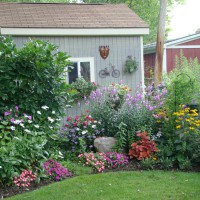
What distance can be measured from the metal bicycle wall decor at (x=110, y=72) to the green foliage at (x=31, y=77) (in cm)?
375

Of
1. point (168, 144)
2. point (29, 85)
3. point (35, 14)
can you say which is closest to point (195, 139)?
point (168, 144)

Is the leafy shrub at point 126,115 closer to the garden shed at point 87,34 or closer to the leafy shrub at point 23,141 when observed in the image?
the leafy shrub at point 23,141

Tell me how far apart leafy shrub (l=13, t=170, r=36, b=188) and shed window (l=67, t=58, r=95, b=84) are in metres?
4.67

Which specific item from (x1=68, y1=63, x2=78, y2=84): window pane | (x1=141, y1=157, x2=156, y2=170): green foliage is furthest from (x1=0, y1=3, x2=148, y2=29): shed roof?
(x1=141, y1=157, x2=156, y2=170): green foliage

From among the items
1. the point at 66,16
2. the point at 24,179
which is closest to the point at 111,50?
the point at 66,16

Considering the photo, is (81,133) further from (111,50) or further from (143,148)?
(111,50)

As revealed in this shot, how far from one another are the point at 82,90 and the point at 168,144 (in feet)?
11.1

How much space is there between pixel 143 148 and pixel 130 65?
13.7ft

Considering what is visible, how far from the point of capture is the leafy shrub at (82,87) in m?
8.42

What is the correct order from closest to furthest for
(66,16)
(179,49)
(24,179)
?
(24,179) → (66,16) → (179,49)

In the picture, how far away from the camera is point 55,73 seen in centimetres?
532

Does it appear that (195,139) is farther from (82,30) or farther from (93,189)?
(82,30)

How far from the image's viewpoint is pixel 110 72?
9.22 meters

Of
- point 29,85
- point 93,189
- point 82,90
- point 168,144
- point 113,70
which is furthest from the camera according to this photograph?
point 113,70
